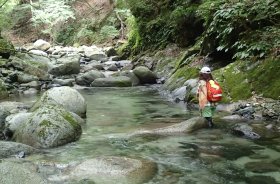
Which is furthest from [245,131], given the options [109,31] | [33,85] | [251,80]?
[109,31]

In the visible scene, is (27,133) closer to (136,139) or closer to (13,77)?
(136,139)

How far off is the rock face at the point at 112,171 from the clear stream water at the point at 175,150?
6.4 inches

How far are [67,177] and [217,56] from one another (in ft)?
27.0

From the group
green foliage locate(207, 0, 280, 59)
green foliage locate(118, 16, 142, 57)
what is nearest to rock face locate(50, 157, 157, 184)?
green foliage locate(207, 0, 280, 59)

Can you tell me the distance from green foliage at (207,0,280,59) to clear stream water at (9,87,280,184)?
7.38ft

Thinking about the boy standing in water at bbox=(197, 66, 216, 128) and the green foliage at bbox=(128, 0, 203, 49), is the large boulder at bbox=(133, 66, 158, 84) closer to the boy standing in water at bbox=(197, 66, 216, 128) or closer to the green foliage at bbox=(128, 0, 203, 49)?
the green foliage at bbox=(128, 0, 203, 49)

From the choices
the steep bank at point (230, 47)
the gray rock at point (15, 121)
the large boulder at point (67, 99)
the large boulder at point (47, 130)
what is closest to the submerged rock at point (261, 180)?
the large boulder at point (47, 130)

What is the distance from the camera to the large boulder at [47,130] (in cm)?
676

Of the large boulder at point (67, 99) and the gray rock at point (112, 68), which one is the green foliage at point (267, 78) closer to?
the large boulder at point (67, 99)

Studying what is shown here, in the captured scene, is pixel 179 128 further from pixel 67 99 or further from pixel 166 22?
pixel 166 22

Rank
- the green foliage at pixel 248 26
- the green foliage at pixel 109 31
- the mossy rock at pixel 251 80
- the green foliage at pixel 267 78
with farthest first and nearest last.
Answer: the green foliage at pixel 109 31
the green foliage at pixel 248 26
the mossy rock at pixel 251 80
the green foliage at pixel 267 78

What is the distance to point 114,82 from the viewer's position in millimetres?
14906

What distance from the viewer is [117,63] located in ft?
68.9

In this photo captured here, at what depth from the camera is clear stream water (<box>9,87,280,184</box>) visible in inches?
204
